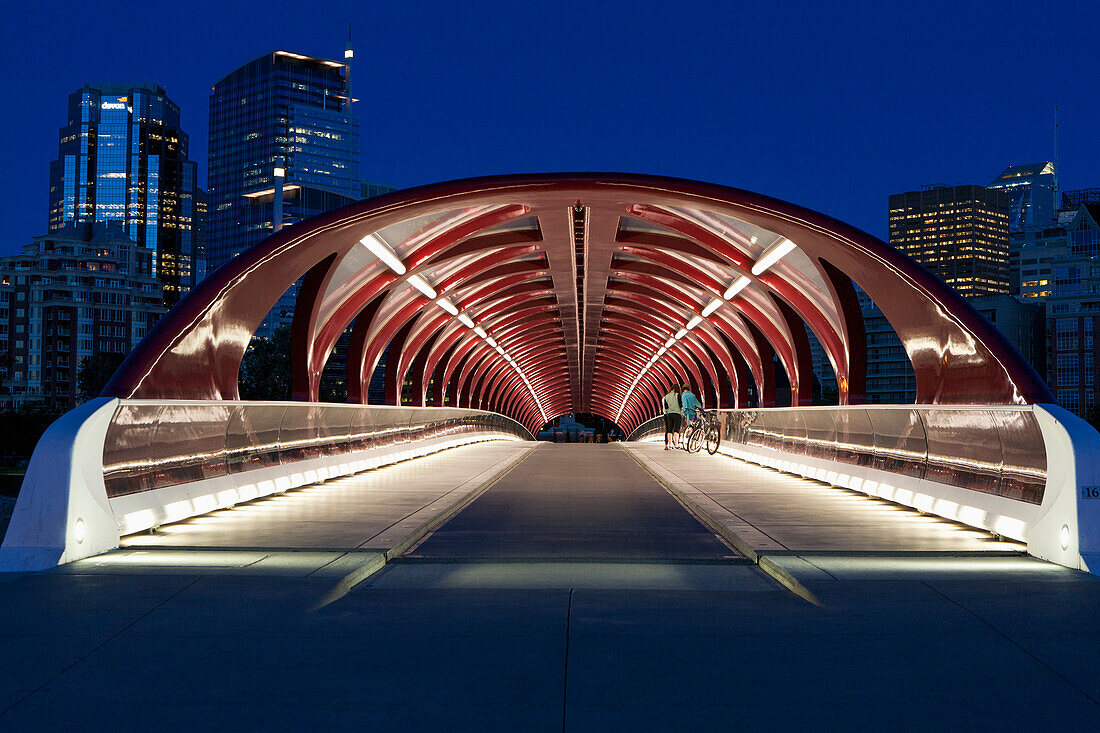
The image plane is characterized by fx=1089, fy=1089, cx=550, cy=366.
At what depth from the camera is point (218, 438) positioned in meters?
12.0

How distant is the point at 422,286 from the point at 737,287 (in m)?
9.09

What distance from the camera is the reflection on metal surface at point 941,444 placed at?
350 inches

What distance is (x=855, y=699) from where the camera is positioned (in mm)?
4441

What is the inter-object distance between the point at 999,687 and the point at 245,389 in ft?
293

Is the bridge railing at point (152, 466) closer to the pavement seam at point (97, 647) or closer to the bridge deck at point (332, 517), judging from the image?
the bridge deck at point (332, 517)

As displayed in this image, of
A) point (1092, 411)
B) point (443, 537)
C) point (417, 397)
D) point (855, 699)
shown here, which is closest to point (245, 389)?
point (417, 397)

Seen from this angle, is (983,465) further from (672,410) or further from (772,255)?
(672,410)

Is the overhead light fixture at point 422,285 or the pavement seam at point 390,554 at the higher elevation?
the overhead light fixture at point 422,285

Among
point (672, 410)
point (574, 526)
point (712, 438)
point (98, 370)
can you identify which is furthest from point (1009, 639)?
point (98, 370)

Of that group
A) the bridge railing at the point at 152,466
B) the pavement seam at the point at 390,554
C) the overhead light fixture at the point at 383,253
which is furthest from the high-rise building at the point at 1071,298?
Answer: the pavement seam at the point at 390,554

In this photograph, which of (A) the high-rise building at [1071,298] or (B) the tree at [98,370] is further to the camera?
(A) the high-rise building at [1071,298]

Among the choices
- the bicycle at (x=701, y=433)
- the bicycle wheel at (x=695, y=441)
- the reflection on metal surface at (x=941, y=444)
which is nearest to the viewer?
the reflection on metal surface at (x=941, y=444)

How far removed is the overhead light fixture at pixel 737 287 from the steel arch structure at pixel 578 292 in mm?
113

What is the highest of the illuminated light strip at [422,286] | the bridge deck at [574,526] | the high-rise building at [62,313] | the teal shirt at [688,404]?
the high-rise building at [62,313]
